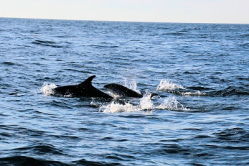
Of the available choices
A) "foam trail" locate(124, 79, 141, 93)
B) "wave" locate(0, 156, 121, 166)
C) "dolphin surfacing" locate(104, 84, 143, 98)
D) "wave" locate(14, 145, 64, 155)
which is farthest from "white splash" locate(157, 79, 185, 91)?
"wave" locate(0, 156, 121, 166)

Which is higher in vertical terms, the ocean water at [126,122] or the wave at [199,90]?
the wave at [199,90]

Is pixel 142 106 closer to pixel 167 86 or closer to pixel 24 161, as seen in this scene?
pixel 167 86

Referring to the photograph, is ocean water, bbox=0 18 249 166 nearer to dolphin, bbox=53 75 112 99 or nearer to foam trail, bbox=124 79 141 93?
foam trail, bbox=124 79 141 93

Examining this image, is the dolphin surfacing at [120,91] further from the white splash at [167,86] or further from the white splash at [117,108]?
the white splash at [167,86]

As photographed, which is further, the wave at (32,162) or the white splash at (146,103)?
the white splash at (146,103)

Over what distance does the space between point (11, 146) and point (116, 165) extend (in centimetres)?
247

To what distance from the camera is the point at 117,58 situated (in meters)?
38.2

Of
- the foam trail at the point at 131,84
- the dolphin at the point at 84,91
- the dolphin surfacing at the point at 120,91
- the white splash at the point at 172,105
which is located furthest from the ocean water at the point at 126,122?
the dolphin surfacing at the point at 120,91

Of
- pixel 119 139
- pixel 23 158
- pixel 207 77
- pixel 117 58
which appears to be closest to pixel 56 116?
pixel 119 139

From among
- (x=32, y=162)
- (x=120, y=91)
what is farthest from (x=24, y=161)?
(x=120, y=91)

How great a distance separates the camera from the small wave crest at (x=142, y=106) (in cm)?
1627

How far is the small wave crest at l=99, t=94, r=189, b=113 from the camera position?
16.3 m

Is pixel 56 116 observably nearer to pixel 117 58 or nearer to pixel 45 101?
pixel 45 101

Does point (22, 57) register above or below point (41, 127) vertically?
above
